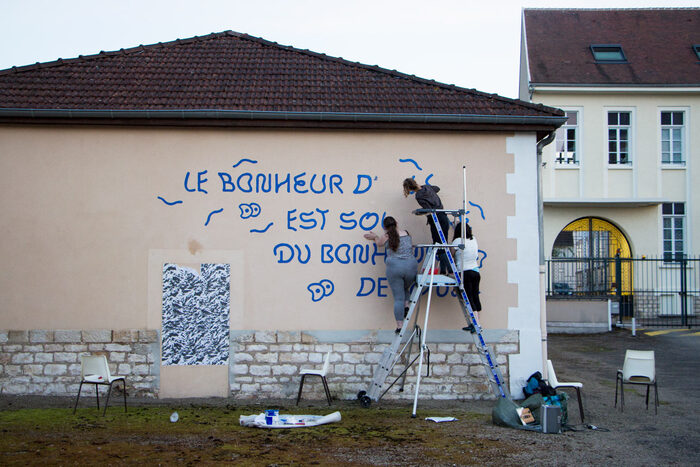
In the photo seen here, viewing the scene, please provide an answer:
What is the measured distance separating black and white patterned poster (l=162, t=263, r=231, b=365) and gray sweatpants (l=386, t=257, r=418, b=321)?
2.20 metres

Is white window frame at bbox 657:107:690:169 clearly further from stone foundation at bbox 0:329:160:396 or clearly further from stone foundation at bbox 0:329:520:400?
stone foundation at bbox 0:329:160:396

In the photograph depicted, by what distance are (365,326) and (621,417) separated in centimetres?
338

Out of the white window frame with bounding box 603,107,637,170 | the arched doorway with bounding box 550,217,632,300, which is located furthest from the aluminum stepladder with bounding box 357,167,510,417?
the white window frame with bounding box 603,107,637,170

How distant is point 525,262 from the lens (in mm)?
9711

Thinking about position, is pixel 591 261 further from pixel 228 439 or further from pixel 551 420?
pixel 228 439

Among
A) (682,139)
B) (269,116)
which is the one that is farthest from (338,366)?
(682,139)

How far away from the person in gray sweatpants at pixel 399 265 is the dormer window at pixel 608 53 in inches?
662

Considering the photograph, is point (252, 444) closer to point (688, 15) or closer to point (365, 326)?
point (365, 326)

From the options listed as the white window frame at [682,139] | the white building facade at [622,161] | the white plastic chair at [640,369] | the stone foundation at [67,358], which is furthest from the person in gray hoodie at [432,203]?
the white window frame at [682,139]

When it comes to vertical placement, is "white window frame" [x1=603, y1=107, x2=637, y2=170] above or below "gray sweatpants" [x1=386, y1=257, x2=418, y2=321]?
above

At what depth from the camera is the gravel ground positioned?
21.7 ft

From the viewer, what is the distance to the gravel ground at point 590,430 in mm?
6621

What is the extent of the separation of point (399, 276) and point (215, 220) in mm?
2599

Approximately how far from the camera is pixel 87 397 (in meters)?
9.29
